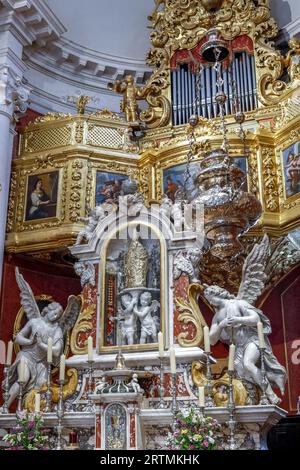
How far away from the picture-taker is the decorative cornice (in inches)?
413

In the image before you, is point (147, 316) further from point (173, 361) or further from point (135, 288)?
point (173, 361)

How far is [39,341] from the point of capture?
21.8ft

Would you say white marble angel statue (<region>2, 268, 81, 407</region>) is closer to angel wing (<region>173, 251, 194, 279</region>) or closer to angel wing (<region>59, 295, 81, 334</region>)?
angel wing (<region>59, 295, 81, 334</region>)

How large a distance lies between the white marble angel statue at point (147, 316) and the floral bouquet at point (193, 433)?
108cm

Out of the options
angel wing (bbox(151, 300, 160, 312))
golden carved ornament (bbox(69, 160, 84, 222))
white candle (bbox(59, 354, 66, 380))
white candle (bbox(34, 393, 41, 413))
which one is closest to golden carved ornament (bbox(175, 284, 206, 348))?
angel wing (bbox(151, 300, 160, 312))

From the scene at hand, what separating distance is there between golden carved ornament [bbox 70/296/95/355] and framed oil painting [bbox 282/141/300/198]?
4394mm

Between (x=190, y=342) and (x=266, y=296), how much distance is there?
490 centimetres

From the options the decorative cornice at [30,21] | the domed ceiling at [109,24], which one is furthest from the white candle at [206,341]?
the domed ceiling at [109,24]

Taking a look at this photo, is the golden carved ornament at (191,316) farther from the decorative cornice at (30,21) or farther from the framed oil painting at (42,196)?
the decorative cornice at (30,21)

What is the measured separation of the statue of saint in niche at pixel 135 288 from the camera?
6371 millimetres

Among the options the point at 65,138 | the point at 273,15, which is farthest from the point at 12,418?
the point at 273,15

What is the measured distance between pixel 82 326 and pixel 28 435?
140 cm

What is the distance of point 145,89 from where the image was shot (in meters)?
11.8

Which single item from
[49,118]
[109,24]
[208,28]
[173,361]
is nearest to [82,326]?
[173,361]
